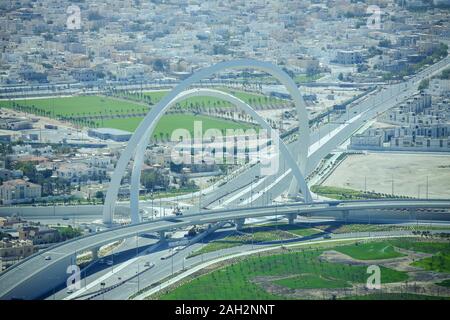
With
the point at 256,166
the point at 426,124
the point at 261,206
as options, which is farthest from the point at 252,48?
the point at 261,206

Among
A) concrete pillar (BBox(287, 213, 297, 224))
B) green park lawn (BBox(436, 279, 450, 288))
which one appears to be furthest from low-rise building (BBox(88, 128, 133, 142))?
green park lawn (BBox(436, 279, 450, 288))

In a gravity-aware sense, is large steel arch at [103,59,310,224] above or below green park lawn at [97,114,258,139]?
above

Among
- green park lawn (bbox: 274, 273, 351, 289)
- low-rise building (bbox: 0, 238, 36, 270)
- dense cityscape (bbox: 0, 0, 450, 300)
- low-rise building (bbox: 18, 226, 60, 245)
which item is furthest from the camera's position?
low-rise building (bbox: 18, 226, 60, 245)

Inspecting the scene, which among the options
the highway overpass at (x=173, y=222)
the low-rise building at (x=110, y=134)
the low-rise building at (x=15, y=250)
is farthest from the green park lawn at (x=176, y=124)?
the low-rise building at (x=15, y=250)

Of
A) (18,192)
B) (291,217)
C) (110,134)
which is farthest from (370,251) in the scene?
(110,134)

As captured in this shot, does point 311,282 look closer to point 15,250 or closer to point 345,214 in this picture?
point 345,214

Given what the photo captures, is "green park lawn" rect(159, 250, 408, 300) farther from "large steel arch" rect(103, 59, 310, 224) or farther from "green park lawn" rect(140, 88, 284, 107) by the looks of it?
"green park lawn" rect(140, 88, 284, 107)

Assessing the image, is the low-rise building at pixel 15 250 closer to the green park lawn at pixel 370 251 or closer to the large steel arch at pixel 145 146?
the large steel arch at pixel 145 146

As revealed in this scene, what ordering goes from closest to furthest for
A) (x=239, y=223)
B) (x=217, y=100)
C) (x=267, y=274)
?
(x=267, y=274), (x=239, y=223), (x=217, y=100)
